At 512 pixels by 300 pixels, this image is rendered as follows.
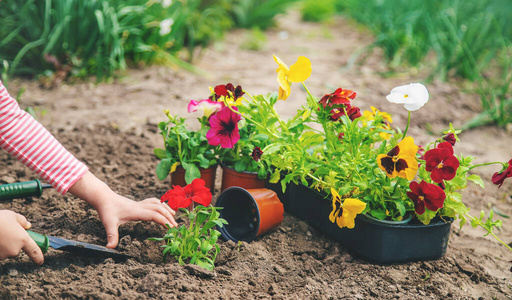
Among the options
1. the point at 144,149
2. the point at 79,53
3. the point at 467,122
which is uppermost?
the point at 79,53

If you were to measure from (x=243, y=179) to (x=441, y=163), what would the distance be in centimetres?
71

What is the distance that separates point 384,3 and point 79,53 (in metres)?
2.91

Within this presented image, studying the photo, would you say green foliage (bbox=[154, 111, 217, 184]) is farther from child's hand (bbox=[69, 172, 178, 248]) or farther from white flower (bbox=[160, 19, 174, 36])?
white flower (bbox=[160, 19, 174, 36])

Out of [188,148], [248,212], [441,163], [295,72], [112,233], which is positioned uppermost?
[295,72]

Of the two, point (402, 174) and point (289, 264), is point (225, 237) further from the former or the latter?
point (402, 174)

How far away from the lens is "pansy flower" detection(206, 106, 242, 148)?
155 centimetres

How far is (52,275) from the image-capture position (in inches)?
50.9

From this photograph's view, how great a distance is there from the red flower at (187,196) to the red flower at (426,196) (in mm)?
616

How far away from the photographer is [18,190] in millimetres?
1501

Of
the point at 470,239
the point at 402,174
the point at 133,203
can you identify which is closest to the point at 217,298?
the point at 133,203

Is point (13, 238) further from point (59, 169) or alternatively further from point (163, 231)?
point (163, 231)

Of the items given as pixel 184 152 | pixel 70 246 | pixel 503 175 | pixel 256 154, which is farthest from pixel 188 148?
pixel 503 175

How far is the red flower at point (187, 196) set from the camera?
4.46 ft

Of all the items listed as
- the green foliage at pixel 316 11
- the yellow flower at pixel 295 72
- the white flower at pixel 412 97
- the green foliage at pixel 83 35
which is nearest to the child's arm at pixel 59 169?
the yellow flower at pixel 295 72
